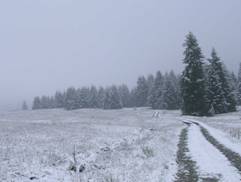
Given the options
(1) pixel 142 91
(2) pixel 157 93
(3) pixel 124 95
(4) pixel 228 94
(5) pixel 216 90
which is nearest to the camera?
(5) pixel 216 90

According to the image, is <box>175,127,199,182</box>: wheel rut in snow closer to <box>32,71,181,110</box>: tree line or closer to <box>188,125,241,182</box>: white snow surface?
<box>188,125,241,182</box>: white snow surface

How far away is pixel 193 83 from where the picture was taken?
5450 centimetres

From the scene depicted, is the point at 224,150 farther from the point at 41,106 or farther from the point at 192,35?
the point at 41,106

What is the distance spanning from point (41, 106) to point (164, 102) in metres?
93.1

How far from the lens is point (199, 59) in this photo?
5603 cm

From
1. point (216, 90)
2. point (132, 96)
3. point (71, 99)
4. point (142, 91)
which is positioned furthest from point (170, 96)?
point (71, 99)

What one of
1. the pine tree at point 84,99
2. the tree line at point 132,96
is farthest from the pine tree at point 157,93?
the pine tree at point 84,99

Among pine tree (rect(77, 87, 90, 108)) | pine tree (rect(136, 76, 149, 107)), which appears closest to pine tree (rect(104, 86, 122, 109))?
pine tree (rect(136, 76, 149, 107))

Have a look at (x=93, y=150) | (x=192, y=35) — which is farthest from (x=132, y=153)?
(x=192, y=35)

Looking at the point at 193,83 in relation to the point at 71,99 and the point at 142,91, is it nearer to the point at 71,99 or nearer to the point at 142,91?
the point at 142,91

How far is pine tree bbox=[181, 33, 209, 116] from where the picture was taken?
54.2 m

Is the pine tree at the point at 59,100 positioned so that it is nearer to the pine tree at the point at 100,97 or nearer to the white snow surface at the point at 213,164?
the pine tree at the point at 100,97

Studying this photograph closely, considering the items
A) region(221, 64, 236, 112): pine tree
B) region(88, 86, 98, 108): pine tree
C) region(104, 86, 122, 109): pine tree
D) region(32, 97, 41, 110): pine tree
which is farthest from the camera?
region(32, 97, 41, 110): pine tree

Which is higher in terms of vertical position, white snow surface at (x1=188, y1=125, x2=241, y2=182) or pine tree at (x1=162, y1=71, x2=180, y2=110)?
pine tree at (x1=162, y1=71, x2=180, y2=110)
